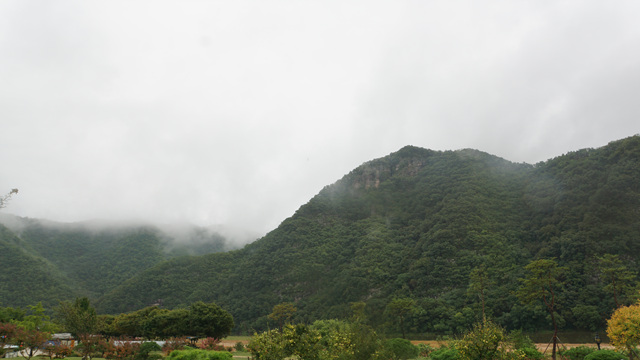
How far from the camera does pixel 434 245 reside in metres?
72.6

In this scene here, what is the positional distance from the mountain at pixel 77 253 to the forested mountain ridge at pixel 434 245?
18.2 m

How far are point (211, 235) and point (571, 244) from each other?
564 ft

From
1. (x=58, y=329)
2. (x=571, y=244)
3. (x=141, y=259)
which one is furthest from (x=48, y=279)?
(x=571, y=244)

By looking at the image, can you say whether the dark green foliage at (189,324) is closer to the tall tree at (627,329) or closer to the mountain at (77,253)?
the tall tree at (627,329)

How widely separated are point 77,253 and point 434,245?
435 ft

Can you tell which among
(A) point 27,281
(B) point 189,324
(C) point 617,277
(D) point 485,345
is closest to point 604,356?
(D) point 485,345

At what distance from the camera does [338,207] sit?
365 ft

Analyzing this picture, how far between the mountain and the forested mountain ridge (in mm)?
18152

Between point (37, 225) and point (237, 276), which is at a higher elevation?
point (37, 225)

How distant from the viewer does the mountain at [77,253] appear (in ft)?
291

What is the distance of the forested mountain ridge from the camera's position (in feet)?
169

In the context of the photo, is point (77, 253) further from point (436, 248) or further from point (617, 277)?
point (617, 277)

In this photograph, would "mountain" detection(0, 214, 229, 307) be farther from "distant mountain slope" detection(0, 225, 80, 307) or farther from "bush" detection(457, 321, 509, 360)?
"bush" detection(457, 321, 509, 360)

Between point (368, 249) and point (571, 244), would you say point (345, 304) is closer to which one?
point (368, 249)
